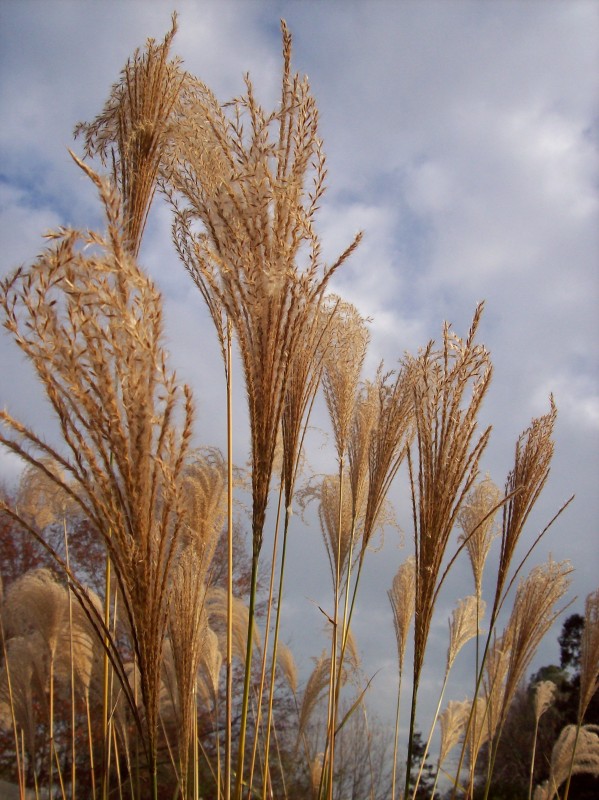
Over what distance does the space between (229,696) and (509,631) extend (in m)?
2.53

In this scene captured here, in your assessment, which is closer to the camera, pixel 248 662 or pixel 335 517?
pixel 248 662

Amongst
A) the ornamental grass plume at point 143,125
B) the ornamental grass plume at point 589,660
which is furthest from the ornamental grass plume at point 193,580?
the ornamental grass plume at point 589,660

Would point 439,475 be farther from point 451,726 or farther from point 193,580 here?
point 451,726

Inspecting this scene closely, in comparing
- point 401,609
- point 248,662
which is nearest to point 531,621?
point 401,609

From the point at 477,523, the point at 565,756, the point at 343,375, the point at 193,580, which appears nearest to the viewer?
the point at 193,580

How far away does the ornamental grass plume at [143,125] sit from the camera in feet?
7.73

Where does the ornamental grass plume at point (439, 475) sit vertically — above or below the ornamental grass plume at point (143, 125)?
below

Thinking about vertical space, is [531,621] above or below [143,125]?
below

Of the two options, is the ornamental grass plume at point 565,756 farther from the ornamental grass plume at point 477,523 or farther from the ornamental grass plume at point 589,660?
the ornamental grass plume at point 477,523

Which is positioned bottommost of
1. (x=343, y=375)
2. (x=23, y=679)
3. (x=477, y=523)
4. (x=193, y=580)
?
(x=23, y=679)

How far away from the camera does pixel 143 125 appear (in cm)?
238

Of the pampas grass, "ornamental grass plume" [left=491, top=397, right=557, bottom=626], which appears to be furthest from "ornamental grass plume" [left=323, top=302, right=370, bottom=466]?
"ornamental grass plume" [left=491, top=397, right=557, bottom=626]

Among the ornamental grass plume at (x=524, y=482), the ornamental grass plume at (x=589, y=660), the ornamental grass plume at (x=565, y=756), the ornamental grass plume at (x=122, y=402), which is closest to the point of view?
the ornamental grass plume at (x=122, y=402)

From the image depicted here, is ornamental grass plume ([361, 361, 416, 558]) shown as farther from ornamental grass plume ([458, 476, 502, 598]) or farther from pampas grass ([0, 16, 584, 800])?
ornamental grass plume ([458, 476, 502, 598])
